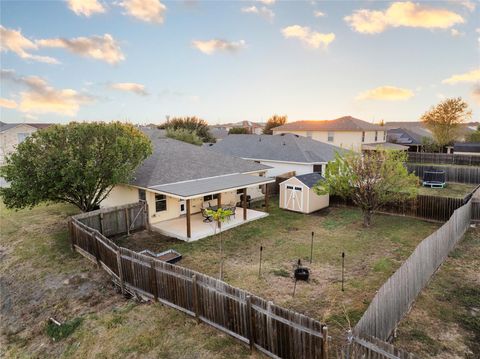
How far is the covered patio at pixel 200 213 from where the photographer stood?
48.6ft

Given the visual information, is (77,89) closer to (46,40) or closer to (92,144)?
(46,40)

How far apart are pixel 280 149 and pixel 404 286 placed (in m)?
22.1

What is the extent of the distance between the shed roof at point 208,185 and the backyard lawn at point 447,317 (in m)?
9.86

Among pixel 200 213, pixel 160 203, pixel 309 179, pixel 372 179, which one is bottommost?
pixel 200 213

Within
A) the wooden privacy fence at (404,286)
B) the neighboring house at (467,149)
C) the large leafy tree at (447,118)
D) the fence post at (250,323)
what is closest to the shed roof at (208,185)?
the fence post at (250,323)

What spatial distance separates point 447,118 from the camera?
46906mm

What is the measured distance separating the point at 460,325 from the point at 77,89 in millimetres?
29686

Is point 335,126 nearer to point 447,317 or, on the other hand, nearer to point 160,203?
point 160,203

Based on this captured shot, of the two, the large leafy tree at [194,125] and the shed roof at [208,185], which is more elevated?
the large leafy tree at [194,125]

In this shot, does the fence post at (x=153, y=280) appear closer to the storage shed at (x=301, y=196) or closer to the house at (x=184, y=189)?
the house at (x=184, y=189)

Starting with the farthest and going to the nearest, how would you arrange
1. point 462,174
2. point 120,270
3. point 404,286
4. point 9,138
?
point 9,138, point 462,174, point 120,270, point 404,286

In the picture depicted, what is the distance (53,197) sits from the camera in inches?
565

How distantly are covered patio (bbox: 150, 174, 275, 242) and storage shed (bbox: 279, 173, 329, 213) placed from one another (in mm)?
1953

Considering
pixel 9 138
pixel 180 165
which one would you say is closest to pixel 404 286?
pixel 180 165
